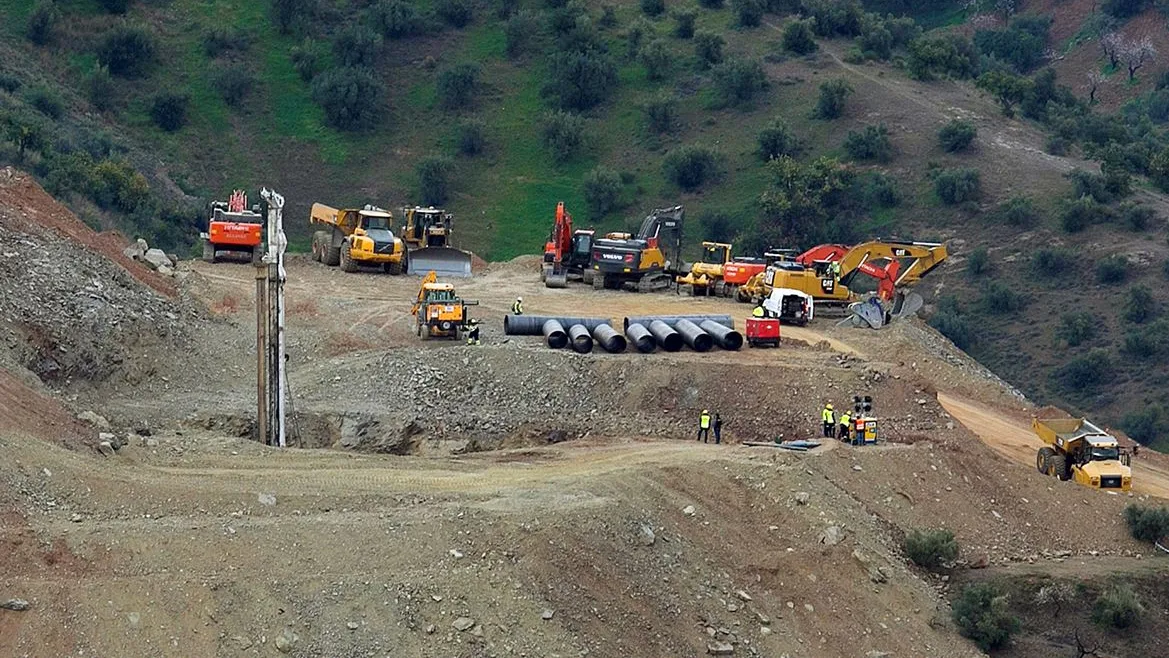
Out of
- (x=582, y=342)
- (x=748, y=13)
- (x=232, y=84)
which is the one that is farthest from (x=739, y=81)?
(x=582, y=342)

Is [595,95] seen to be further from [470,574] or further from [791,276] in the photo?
[470,574]

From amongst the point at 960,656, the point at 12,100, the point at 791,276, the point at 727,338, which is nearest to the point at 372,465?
the point at 960,656

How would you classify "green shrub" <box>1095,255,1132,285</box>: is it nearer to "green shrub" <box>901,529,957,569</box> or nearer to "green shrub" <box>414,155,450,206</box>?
"green shrub" <box>414,155,450,206</box>

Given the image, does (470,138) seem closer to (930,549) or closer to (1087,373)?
(1087,373)

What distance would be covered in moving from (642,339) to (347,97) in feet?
121

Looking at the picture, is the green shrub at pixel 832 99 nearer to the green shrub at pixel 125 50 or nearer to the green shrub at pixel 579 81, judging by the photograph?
the green shrub at pixel 579 81

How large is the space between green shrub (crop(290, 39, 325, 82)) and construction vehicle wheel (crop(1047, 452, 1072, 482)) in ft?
152

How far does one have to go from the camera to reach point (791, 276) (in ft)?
132

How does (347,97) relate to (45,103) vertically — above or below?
above

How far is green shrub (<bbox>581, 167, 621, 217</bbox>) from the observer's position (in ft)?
207

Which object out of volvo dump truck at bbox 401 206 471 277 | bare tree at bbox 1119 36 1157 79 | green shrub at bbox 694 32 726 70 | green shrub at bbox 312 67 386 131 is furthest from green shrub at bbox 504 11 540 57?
bare tree at bbox 1119 36 1157 79

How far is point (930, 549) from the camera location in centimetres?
2512

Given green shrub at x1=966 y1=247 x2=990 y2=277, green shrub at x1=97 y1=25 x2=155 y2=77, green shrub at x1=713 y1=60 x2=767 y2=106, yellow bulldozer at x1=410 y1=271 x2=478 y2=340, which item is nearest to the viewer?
yellow bulldozer at x1=410 y1=271 x2=478 y2=340

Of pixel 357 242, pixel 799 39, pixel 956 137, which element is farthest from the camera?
pixel 799 39
